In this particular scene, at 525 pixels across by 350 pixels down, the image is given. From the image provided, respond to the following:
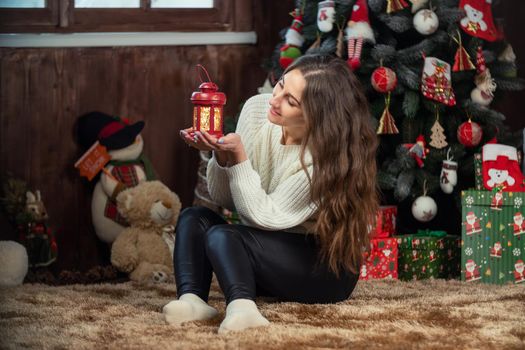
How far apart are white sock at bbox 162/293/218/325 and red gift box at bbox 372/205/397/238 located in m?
1.02

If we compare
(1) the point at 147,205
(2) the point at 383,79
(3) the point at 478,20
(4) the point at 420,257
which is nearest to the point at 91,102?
(1) the point at 147,205

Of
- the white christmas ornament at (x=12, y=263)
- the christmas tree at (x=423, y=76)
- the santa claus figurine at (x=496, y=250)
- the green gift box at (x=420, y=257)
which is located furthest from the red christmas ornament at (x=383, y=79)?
the white christmas ornament at (x=12, y=263)

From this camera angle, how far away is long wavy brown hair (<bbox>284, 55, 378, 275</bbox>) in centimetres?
218

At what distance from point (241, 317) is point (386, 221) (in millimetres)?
1214

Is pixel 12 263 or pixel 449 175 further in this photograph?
pixel 449 175

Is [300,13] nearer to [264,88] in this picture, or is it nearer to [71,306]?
[264,88]

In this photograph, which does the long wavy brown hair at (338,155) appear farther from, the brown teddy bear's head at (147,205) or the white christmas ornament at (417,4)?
the brown teddy bear's head at (147,205)

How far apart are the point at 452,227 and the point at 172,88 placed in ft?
4.03

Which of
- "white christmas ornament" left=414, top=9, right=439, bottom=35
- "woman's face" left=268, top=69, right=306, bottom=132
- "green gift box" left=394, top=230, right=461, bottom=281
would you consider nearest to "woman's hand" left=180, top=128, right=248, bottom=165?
"woman's face" left=268, top=69, right=306, bottom=132

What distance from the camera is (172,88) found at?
359 cm

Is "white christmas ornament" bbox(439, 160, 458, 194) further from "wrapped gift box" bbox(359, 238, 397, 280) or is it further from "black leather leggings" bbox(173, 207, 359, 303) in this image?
"black leather leggings" bbox(173, 207, 359, 303)

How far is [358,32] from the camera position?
3.12 m

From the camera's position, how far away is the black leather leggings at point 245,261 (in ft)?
6.95

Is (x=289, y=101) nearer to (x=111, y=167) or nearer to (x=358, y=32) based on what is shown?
(x=358, y=32)
